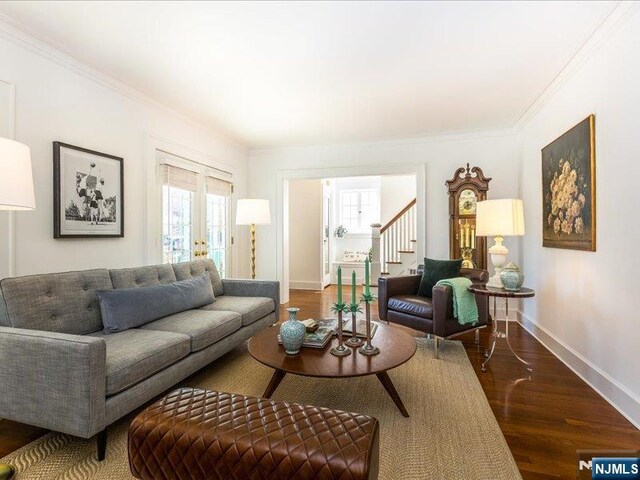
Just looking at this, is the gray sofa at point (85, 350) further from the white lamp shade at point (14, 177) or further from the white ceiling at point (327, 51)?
the white ceiling at point (327, 51)

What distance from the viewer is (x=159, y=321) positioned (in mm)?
2562

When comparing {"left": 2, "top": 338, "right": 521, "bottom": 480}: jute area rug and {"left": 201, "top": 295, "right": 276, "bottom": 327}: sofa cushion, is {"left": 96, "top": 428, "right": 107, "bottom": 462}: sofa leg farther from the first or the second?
{"left": 201, "top": 295, "right": 276, "bottom": 327}: sofa cushion

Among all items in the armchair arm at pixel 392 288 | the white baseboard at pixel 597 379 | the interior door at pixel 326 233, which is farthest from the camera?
the interior door at pixel 326 233

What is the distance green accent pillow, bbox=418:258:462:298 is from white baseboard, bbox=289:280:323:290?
11.1 ft

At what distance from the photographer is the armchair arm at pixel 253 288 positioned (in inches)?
140

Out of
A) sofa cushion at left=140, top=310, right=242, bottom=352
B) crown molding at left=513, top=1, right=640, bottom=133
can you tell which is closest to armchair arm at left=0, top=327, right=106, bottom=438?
sofa cushion at left=140, top=310, right=242, bottom=352

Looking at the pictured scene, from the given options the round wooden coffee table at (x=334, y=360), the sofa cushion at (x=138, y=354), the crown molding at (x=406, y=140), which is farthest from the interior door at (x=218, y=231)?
the round wooden coffee table at (x=334, y=360)

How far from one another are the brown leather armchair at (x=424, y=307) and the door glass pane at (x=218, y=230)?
2321mm

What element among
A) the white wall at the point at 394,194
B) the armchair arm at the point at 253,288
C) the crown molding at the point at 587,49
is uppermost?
the crown molding at the point at 587,49

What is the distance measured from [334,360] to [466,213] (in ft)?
10.3

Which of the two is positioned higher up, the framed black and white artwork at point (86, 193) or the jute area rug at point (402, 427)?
the framed black and white artwork at point (86, 193)

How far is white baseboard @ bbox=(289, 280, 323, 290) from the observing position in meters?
6.76

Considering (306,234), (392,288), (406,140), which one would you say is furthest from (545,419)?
(306,234)

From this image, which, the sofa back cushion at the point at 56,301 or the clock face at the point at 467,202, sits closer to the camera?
the sofa back cushion at the point at 56,301
